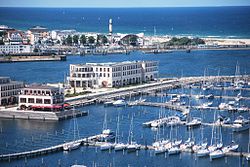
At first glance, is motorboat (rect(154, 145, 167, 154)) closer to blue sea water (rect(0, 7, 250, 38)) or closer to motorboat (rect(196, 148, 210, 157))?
motorboat (rect(196, 148, 210, 157))

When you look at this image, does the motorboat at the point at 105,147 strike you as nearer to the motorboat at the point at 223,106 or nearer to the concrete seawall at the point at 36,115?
the concrete seawall at the point at 36,115

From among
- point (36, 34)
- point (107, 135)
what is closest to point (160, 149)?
point (107, 135)

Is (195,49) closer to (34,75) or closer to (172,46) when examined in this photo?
(172,46)

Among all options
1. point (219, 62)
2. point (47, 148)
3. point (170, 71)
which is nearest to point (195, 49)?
point (219, 62)

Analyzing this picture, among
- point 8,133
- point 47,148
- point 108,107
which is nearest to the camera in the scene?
point 47,148

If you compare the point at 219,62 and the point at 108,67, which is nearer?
the point at 108,67

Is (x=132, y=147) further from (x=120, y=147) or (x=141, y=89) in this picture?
(x=141, y=89)
